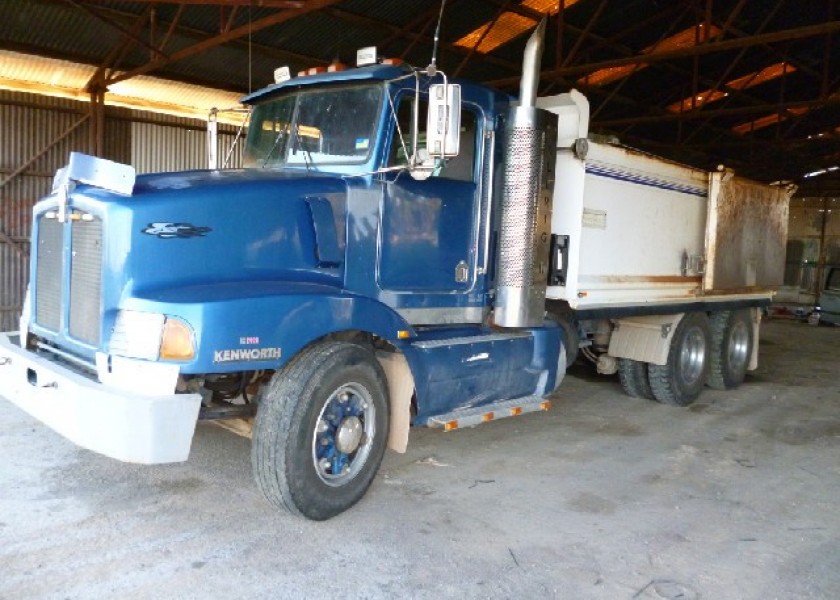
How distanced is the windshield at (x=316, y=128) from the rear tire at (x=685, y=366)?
14.6 ft

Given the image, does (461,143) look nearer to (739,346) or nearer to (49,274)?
(49,274)

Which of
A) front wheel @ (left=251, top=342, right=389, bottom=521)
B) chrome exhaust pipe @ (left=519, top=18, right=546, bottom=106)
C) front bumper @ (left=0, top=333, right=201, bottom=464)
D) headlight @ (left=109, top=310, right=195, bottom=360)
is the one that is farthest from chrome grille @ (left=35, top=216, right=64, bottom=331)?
chrome exhaust pipe @ (left=519, top=18, right=546, bottom=106)

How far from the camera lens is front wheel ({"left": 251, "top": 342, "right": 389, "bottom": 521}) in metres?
3.91

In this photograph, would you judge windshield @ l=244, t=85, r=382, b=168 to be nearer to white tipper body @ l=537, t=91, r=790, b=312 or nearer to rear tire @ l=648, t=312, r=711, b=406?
white tipper body @ l=537, t=91, r=790, b=312

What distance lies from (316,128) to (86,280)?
1.76m

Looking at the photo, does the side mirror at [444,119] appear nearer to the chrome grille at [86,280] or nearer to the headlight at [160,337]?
the headlight at [160,337]

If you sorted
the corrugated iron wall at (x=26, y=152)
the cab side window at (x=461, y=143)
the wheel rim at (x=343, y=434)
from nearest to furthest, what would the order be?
the wheel rim at (x=343, y=434) < the cab side window at (x=461, y=143) < the corrugated iron wall at (x=26, y=152)

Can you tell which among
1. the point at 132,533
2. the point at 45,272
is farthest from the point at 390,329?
the point at 45,272

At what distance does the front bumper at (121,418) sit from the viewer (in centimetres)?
342

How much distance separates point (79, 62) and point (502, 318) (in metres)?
8.67

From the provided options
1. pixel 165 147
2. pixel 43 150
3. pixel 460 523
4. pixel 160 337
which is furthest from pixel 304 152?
pixel 165 147

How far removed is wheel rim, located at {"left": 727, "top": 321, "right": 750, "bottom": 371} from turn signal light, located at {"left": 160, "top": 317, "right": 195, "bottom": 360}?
23.6 ft

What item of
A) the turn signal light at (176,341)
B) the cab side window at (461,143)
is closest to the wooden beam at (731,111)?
the cab side window at (461,143)

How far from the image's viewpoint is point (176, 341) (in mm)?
3559
